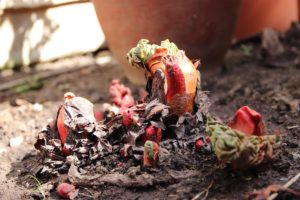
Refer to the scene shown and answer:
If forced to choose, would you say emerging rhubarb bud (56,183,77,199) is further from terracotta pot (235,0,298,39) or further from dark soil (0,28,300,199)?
terracotta pot (235,0,298,39)

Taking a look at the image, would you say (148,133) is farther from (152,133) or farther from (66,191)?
(66,191)

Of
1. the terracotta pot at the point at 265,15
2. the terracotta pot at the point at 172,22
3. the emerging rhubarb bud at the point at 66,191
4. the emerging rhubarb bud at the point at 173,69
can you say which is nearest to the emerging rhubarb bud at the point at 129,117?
the emerging rhubarb bud at the point at 173,69

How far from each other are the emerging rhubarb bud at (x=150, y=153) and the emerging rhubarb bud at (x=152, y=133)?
0.25 ft

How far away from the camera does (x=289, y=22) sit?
383cm

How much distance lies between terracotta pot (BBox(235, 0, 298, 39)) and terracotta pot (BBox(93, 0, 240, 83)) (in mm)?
787

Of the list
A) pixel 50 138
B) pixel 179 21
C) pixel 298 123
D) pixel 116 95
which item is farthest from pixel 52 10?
pixel 298 123

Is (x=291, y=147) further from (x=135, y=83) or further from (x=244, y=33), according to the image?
(x=244, y=33)

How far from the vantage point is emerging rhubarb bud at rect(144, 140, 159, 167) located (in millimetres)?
1753

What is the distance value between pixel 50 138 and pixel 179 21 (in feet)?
3.94

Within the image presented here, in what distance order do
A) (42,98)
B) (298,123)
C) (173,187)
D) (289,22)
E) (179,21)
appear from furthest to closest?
1. (289,22)
2. (42,98)
3. (179,21)
4. (298,123)
5. (173,187)

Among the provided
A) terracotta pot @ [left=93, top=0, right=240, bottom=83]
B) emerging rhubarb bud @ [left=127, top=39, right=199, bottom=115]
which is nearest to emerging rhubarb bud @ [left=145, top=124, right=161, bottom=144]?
emerging rhubarb bud @ [left=127, top=39, right=199, bottom=115]

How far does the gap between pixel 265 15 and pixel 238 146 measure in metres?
2.50

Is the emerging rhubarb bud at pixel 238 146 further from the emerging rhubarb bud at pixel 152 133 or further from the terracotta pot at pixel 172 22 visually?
the terracotta pot at pixel 172 22

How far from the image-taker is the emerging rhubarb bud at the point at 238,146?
1.57m
